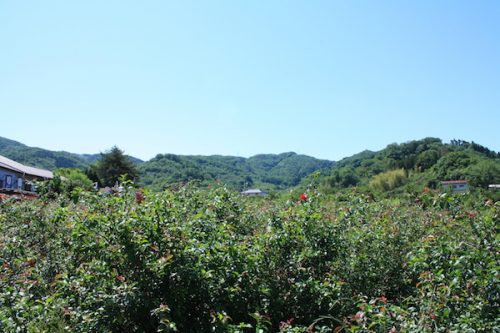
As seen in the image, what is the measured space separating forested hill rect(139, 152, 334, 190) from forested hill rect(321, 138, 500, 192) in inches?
729

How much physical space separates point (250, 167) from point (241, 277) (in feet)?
411

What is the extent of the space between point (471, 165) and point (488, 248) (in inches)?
1948

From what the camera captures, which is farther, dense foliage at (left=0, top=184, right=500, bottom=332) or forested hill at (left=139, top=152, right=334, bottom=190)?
forested hill at (left=139, top=152, right=334, bottom=190)

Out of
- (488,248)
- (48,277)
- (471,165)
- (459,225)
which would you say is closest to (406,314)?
(488,248)

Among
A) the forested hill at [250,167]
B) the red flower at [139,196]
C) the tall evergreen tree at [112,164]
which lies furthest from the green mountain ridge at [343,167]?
the tall evergreen tree at [112,164]

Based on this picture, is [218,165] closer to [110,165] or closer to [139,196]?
[110,165]

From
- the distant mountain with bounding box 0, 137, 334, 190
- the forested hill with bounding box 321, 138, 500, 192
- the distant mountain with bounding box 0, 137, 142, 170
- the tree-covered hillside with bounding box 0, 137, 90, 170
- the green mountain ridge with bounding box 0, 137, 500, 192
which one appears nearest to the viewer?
the green mountain ridge with bounding box 0, 137, 500, 192

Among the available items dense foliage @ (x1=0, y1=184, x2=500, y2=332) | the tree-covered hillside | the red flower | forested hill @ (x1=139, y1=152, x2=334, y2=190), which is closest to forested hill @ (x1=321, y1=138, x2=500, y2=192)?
forested hill @ (x1=139, y1=152, x2=334, y2=190)

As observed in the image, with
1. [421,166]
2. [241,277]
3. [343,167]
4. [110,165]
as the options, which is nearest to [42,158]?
[110,165]

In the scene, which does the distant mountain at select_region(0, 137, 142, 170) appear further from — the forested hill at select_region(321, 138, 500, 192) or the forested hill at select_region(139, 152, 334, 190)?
the forested hill at select_region(321, 138, 500, 192)

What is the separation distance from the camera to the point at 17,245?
438 centimetres

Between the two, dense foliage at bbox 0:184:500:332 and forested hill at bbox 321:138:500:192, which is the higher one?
forested hill at bbox 321:138:500:192

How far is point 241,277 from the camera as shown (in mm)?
3207

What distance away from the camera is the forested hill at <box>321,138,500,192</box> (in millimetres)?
43688
